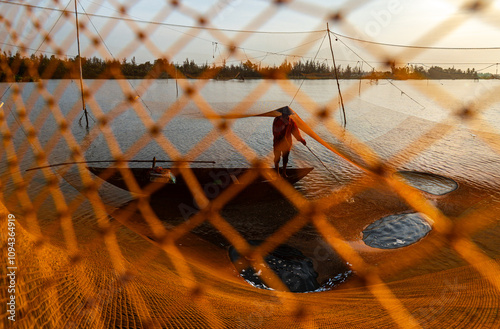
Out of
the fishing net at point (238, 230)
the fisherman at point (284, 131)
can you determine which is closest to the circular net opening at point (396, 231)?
the fishing net at point (238, 230)

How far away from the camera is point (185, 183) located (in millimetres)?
4645

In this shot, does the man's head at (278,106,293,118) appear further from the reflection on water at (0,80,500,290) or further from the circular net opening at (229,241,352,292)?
the circular net opening at (229,241,352,292)

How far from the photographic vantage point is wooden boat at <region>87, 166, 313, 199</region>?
4559 millimetres

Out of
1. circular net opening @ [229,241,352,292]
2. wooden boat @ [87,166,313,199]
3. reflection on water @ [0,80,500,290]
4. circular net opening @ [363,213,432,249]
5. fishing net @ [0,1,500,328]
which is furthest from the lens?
wooden boat @ [87,166,313,199]

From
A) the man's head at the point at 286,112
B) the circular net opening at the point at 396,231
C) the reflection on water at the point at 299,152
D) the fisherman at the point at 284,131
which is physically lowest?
the circular net opening at the point at 396,231

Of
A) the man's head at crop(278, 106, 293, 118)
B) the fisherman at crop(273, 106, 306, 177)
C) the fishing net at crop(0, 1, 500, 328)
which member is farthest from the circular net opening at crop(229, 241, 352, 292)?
the man's head at crop(278, 106, 293, 118)

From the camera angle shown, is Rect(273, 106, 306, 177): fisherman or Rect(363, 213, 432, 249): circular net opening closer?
Rect(363, 213, 432, 249): circular net opening

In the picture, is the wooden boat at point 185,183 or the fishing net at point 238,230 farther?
the wooden boat at point 185,183

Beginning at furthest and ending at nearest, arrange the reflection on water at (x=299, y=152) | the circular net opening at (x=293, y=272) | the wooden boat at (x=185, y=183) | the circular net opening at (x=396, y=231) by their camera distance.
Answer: the wooden boat at (x=185, y=183)
the reflection on water at (x=299, y=152)
the circular net opening at (x=396, y=231)
the circular net opening at (x=293, y=272)

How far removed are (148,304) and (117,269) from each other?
16.9 inches

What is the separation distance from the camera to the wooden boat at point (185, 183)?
15.0ft

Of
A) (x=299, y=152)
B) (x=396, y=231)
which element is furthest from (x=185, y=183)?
(x=299, y=152)

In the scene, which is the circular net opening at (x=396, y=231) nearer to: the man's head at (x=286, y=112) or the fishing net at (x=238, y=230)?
the fishing net at (x=238, y=230)

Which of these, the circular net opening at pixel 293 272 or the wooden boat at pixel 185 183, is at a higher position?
the wooden boat at pixel 185 183
